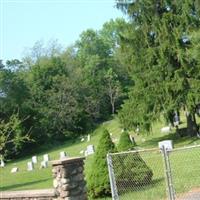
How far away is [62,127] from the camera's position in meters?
62.3

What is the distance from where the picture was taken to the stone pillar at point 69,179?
38.5 ft

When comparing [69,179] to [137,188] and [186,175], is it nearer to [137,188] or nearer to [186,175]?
[137,188]

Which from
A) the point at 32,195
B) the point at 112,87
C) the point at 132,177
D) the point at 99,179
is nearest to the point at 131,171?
the point at 132,177

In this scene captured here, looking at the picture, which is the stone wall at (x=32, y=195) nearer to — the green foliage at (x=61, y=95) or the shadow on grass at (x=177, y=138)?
the shadow on grass at (x=177, y=138)

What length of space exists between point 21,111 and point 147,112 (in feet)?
99.8

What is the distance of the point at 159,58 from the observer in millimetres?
33094

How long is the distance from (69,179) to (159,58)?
72.6ft

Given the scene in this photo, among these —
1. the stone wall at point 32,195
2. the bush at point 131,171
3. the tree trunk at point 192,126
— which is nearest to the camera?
the stone wall at point 32,195

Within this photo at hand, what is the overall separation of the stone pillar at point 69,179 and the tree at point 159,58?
20.8m

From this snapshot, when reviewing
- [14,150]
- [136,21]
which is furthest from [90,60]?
[136,21]

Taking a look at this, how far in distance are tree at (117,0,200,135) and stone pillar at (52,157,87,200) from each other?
20820 mm

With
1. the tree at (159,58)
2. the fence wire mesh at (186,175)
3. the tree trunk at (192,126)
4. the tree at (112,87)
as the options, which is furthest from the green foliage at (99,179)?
the tree at (112,87)

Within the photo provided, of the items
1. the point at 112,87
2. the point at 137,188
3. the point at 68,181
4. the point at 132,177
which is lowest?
the point at 137,188

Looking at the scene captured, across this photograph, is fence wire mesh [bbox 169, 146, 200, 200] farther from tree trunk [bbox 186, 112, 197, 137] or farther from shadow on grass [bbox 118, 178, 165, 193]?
tree trunk [bbox 186, 112, 197, 137]
